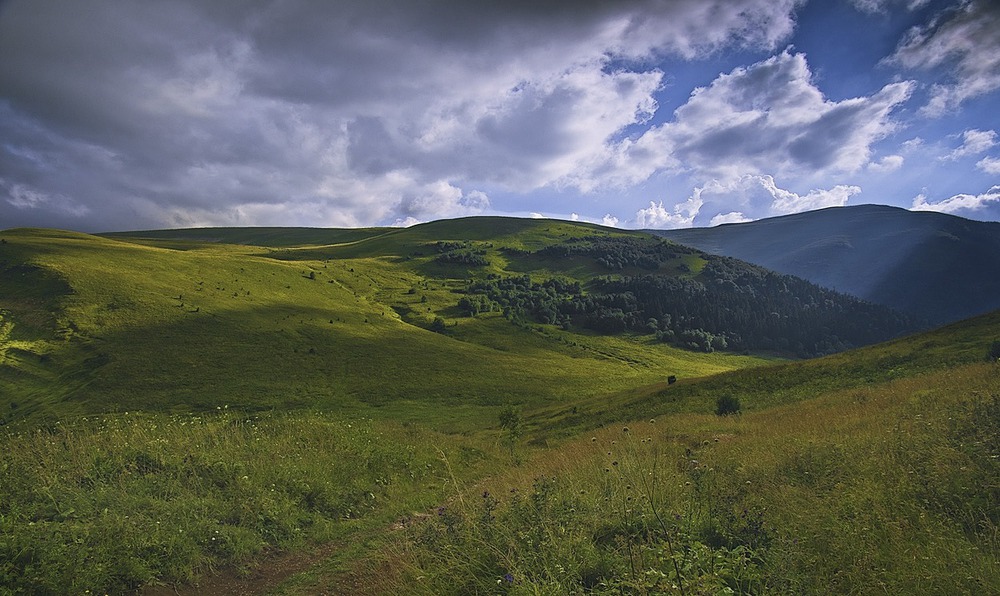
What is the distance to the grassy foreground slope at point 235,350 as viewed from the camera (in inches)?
2082

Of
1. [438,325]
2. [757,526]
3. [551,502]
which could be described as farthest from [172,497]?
[438,325]

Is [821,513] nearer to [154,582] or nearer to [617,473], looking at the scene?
[617,473]

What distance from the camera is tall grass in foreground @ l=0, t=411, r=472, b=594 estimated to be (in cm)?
749

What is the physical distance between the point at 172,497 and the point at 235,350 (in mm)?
63074

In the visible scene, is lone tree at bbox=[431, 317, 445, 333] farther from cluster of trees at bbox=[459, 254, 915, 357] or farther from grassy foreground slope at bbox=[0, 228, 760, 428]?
cluster of trees at bbox=[459, 254, 915, 357]

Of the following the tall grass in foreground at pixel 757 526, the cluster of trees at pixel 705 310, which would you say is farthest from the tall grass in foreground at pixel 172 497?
the cluster of trees at pixel 705 310

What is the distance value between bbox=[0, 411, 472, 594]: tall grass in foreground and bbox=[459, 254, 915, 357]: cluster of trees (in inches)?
4401

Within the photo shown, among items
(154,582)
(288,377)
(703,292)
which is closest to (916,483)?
(154,582)

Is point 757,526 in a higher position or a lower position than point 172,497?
higher

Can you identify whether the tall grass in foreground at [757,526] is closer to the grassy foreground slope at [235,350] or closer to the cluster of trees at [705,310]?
the grassy foreground slope at [235,350]

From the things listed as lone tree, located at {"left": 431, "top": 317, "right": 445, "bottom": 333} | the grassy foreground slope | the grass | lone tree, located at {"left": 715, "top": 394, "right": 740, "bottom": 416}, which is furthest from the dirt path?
lone tree, located at {"left": 431, "top": 317, "right": 445, "bottom": 333}

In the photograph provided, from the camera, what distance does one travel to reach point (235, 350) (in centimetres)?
6525

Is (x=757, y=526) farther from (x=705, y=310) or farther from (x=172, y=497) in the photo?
(x=705, y=310)

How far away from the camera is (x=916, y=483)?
6.59m
